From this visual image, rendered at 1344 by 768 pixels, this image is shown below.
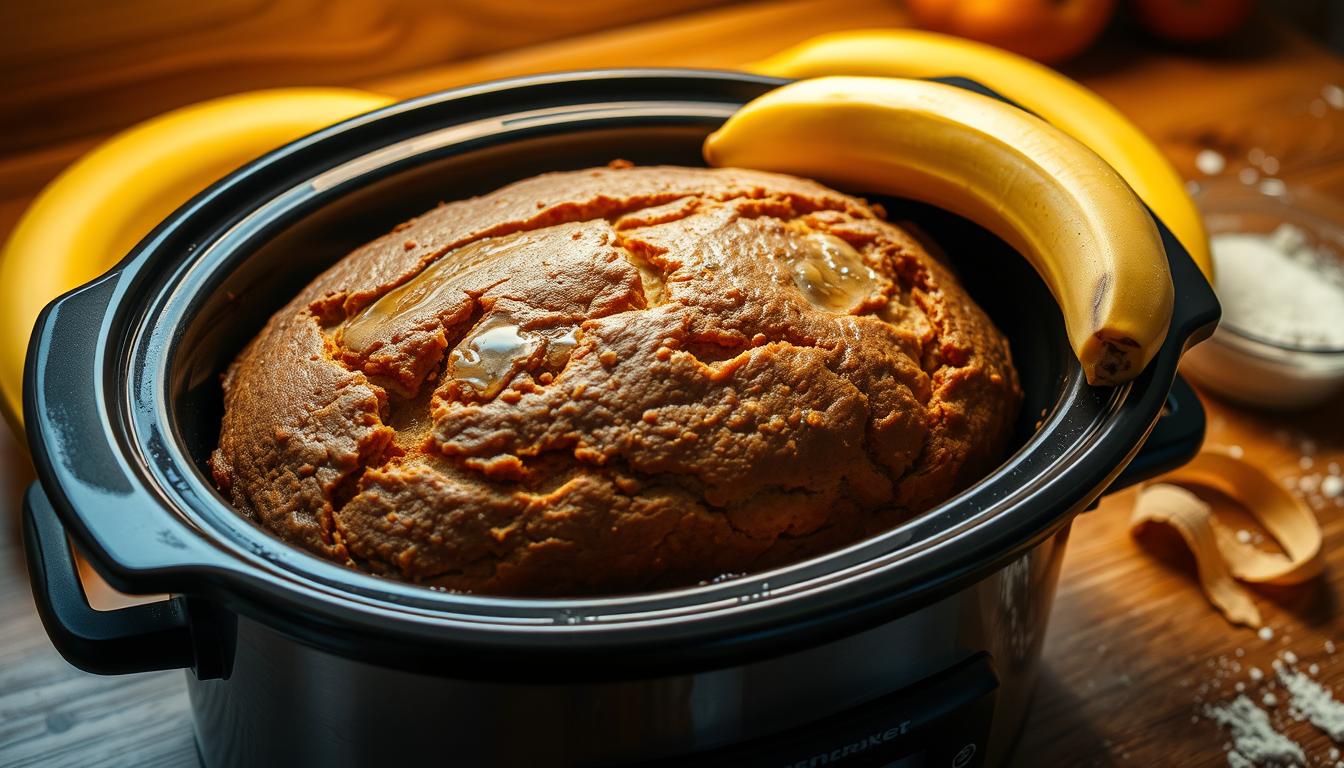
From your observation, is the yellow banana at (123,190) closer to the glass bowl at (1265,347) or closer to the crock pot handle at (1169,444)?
the crock pot handle at (1169,444)

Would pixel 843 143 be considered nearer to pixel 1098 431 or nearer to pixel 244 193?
pixel 1098 431

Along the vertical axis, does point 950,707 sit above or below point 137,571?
below

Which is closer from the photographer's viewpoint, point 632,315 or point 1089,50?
point 632,315

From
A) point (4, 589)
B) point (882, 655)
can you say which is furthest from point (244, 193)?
point (882, 655)

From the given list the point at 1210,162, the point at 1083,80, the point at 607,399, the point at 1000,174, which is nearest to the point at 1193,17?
the point at 1083,80

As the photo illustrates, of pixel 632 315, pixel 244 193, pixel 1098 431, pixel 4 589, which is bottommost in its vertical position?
pixel 4 589

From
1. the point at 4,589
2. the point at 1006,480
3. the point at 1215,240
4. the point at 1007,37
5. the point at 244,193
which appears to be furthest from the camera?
the point at 1007,37

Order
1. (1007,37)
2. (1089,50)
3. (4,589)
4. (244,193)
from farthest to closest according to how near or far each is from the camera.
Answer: (1089,50) < (1007,37) < (4,589) < (244,193)
